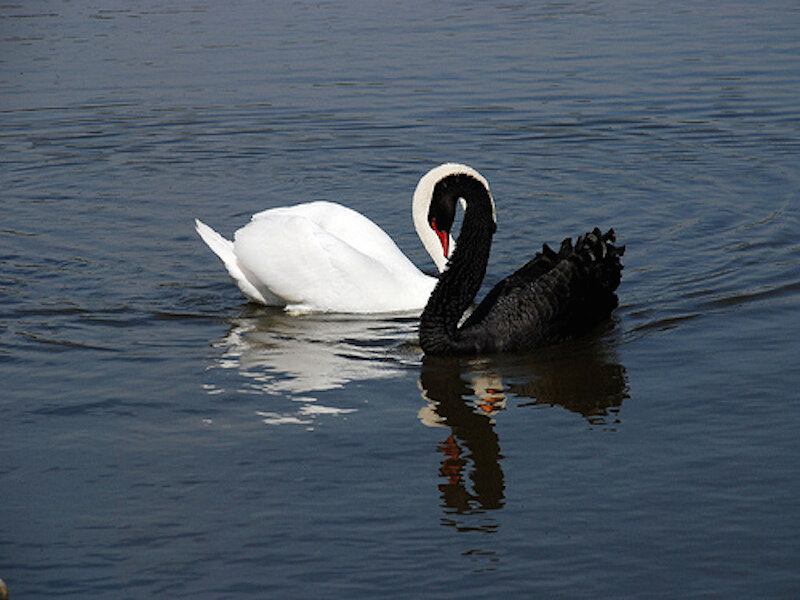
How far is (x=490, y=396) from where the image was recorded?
6820mm

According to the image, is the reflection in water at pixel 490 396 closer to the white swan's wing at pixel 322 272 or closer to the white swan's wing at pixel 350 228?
the white swan's wing at pixel 322 272

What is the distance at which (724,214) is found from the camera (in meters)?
10.2

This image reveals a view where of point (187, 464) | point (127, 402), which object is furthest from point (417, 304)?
point (187, 464)

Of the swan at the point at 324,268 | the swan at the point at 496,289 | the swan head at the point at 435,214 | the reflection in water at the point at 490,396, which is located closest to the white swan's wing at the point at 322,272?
the swan at the point at 324,268

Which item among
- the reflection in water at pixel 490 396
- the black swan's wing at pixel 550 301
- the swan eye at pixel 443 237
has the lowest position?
the reflection in water at pixel 490 396

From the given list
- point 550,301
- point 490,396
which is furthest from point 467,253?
point 490,396

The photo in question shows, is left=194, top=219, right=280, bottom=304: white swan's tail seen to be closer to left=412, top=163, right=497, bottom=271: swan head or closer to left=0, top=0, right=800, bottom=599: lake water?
left=0, top=0, right=800, bottom=599: lake water

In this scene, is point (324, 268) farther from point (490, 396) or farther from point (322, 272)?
point (490, 396)

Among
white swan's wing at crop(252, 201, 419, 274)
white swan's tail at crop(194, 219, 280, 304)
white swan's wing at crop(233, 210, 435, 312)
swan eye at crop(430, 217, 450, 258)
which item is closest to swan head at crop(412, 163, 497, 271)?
swan eye at crop(430, 217, 450, 258)

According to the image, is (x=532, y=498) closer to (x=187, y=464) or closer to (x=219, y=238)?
(x=187, y=464)

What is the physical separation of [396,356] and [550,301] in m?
0.98

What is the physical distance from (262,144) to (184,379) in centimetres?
651

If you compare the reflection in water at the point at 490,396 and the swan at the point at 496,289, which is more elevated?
the swan at the point at 496,289

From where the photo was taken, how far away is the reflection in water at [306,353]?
22.8ft
